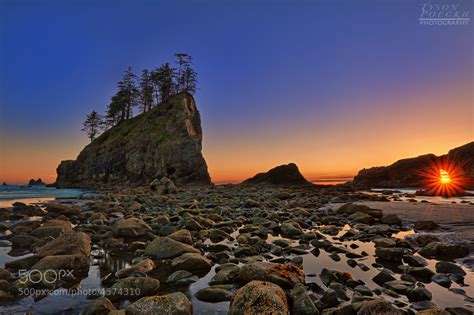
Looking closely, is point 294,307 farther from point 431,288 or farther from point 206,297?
point 431,288

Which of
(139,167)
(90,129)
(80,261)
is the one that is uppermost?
(90,129)

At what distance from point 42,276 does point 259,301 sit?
4.00 m

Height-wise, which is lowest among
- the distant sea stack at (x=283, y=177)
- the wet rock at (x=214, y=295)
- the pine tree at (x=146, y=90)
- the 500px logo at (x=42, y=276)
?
the wet rock at (x=214, y=295)

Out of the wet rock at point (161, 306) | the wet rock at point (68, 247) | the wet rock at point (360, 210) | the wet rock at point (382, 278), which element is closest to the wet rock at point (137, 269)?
the wet rock at point (68, 247)

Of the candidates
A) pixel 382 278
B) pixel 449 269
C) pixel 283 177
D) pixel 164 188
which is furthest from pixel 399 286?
pixel 283 177

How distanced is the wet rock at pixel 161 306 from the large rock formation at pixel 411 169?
65559 mm

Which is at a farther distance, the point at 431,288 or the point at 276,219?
the point at 276,219

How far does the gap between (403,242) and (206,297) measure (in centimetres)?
587

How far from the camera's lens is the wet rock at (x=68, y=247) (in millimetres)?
6262

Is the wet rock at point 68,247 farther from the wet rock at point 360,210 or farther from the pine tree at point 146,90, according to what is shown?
the pine tree at point 146,90

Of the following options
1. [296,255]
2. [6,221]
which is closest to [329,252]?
[296,255]

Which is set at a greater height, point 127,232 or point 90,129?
point 90,129

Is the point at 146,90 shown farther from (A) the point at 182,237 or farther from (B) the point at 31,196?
(A) the point at 182,237

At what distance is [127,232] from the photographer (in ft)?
28.9
